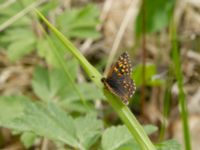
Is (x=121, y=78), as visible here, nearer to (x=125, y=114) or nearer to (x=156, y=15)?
(x=125, y=114)

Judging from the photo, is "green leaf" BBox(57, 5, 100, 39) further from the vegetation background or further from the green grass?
the green grass

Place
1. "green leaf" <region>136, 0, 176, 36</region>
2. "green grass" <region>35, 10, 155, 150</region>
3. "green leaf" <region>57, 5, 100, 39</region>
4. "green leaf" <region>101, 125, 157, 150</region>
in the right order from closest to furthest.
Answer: "green grass" <region>35, 10, 155, 150</region>, "green leaf" <region>101, 125, 157, 150</region>, "green leaf" <region>57, 5, 100, 39</region>, "green leaf" <region>136, 0, 176, 36</region>

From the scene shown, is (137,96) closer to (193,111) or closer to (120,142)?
(193,111)

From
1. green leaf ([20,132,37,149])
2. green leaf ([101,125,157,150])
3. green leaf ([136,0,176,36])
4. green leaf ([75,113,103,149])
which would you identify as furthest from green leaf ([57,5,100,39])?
green leaf ([101,125,157,150])

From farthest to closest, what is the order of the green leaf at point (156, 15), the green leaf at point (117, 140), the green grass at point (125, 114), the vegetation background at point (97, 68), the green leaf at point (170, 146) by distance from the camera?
the green leaf at point (156, 15) < the vegetation background at point (97, 68) < the green leaf at point (117, 140) < the green leaf at point (170, 146) < the green grass at point (125, 114)

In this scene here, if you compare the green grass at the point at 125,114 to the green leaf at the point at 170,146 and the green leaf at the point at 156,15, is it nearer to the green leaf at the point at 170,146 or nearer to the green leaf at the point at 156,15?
the green leaf at the point at 170,146

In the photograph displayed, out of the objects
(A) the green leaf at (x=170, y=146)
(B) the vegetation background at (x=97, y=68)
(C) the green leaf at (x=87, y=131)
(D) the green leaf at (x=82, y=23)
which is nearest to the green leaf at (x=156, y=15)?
(B) the vegetation background at (x=97, y=68)

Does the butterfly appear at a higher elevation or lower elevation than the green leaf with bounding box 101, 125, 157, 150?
higher
